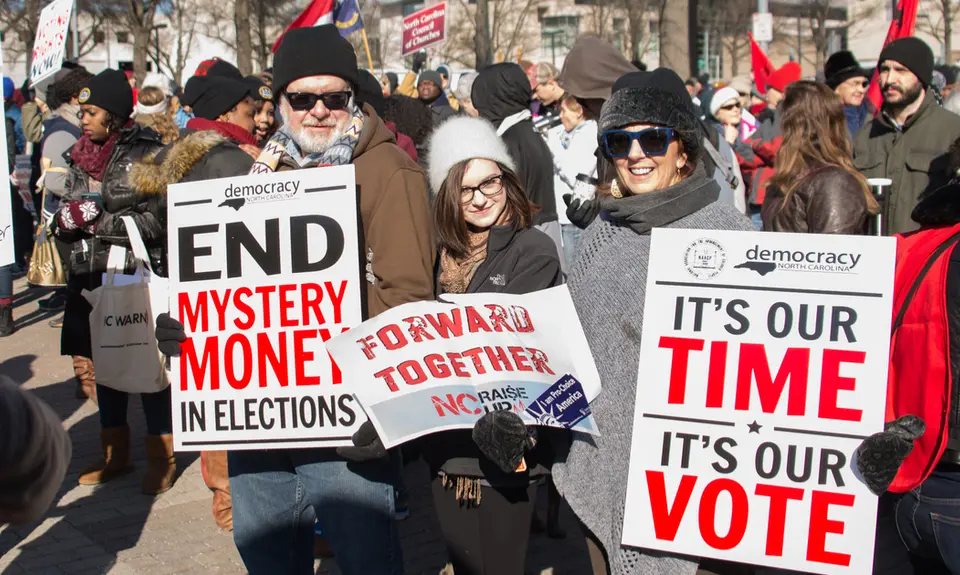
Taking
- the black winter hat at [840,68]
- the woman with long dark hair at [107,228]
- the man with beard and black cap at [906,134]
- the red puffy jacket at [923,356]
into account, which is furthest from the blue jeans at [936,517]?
the black winter hat at [840,68]

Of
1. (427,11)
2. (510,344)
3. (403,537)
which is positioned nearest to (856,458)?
(510,344)

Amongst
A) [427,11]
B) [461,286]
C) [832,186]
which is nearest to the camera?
[461,286]

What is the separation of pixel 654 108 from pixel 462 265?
3.17 ft

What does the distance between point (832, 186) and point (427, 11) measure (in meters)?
12.6

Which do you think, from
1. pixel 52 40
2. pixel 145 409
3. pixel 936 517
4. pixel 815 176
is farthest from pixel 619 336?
pixel 52 40

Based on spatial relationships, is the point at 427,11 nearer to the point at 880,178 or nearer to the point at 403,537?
the point at 880,178

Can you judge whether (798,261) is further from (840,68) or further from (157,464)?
(840,68)

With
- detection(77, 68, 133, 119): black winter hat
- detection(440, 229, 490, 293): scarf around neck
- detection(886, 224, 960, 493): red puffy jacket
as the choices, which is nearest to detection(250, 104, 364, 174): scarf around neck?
detection(440, 229, 490, 293): scarf around neck

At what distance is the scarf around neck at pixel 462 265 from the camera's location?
140 inches

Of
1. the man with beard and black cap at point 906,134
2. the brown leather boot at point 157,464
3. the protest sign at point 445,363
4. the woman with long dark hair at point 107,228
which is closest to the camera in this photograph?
the protest sign at point 445,363

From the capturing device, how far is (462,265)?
11.9ft

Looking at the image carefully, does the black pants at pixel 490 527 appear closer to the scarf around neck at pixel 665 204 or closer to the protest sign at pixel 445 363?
the protest sign at pixel 445 363

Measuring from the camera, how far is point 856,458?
2.64 meters

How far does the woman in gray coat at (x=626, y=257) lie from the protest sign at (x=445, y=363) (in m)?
0.20
